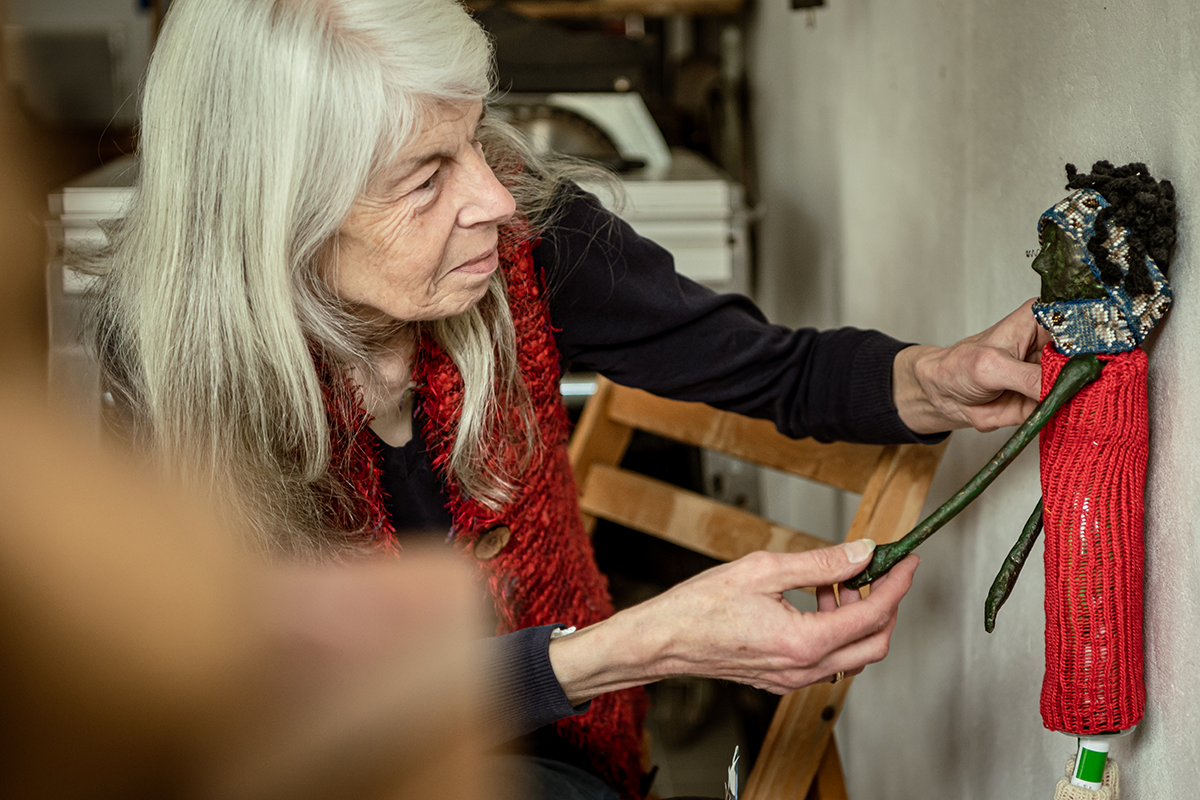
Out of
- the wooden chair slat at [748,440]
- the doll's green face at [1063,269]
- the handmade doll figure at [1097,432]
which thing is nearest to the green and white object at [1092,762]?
the handmade doll figure at [1097,432]

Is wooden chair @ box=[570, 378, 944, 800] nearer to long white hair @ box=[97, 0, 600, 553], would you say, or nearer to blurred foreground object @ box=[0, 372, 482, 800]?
long white hair @ box=[97, 0, 600, 553]

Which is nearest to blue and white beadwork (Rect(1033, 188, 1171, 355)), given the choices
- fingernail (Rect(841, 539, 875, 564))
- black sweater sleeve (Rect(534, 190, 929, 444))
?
fingernail (Rect(841, 539, 875, 564))

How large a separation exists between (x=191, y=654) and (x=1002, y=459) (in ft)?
1.63

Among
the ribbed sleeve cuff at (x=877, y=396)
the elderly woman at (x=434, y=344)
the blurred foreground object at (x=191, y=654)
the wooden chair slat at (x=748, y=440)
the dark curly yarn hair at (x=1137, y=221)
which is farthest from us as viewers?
the wooden chair slat at (x=748, y=440)

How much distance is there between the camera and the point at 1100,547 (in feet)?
1.75

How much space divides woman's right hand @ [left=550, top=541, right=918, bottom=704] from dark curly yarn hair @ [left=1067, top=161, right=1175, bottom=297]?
8.1 inches

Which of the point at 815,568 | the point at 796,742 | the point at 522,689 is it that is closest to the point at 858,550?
the point at 815,568

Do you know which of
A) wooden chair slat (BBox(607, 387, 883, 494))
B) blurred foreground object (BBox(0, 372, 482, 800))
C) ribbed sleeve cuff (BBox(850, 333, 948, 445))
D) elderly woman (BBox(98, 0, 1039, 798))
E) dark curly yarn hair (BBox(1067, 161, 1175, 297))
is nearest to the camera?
blurred foreground object (BBox(0, 372, 482, 800))

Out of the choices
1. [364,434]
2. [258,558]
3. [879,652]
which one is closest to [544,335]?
[364,434]

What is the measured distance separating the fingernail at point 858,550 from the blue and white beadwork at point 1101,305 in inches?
6.2

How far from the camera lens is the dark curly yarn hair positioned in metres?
0.51

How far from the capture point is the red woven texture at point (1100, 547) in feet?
1.75

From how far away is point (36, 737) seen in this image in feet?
0.44

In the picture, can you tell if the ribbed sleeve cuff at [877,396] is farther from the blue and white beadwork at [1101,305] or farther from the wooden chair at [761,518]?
the blue and white beadwork at [1101,305]
